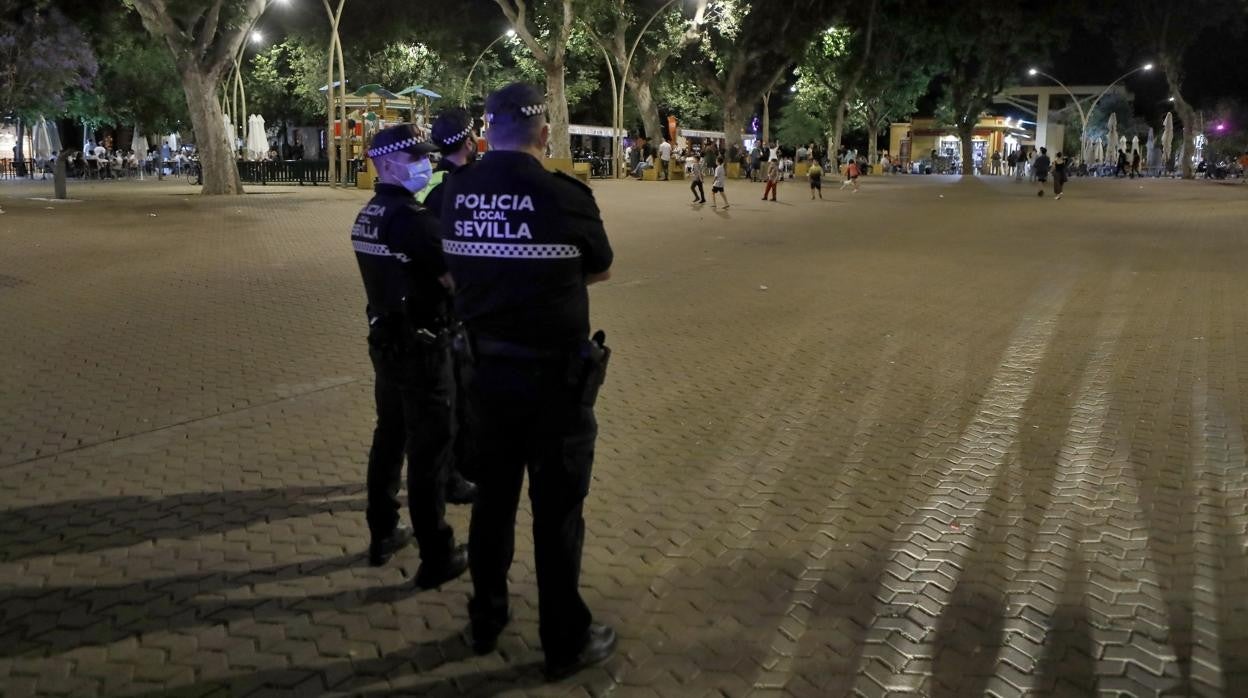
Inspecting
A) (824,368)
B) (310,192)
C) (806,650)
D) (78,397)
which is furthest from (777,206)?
(806,650)

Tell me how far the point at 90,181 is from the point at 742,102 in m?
27.5

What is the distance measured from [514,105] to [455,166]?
1592mm

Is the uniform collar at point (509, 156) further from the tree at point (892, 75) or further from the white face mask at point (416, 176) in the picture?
the tree at point (892, 75)

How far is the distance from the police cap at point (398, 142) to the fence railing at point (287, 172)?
33.9 metres

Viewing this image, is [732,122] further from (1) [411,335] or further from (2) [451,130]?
(1) [411,335]

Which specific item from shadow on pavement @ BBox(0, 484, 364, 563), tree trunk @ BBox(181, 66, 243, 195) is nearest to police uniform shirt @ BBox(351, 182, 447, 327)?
shadow on pavement @ BBox(0, 484, 364, 563)

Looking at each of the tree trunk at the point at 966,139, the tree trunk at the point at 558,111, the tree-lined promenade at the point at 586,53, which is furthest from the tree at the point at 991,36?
the tree trunk at the point at 558,111

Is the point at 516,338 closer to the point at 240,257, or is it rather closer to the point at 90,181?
the point at 240,257

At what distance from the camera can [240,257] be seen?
15.4 metres

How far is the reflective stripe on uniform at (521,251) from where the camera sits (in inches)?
130

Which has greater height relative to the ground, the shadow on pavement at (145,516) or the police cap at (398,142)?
the police cap at (398,142)

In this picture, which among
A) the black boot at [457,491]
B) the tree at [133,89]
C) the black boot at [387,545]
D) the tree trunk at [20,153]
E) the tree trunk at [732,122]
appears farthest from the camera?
the tree trunk at [732,122]

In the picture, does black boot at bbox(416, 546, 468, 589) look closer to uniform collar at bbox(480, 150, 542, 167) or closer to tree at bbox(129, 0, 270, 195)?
uniform collar at bbox(480, 150, 542, 167)

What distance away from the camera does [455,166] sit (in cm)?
495
